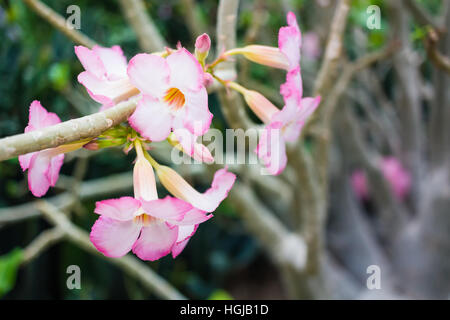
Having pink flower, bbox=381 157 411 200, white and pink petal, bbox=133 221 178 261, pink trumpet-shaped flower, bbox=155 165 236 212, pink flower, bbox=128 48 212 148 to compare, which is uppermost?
pink flower, bbox=381 157 411 200

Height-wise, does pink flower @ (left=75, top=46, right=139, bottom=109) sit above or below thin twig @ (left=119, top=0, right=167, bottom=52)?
below

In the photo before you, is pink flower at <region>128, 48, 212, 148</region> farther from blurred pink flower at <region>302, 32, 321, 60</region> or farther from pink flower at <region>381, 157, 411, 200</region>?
blurred pink flower at <region>302, 32, 321, 60</region>

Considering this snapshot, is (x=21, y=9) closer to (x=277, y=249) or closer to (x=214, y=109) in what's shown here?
(x=214, y=109)

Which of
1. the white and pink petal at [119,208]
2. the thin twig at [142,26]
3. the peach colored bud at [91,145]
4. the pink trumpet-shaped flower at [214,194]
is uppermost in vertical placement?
the thin twig at [142,26]

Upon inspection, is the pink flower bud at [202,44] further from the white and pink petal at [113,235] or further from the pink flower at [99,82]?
the white and pink petal at [113,235]

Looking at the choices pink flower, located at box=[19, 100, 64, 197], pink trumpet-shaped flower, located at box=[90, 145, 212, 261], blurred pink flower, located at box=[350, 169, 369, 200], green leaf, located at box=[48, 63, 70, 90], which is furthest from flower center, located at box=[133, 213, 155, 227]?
blurred pink flower, located at box=[350, 169, 369, 200]

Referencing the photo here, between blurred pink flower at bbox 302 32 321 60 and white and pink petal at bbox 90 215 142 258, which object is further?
blurred pink flower at bbox 302 32 321 60

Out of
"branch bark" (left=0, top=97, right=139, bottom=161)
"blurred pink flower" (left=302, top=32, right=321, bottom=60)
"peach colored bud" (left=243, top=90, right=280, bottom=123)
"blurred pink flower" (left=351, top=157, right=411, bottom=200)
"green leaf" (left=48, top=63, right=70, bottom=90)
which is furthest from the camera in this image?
"blurred pink flower" (left=302, top=32, right=321, bottom=60)

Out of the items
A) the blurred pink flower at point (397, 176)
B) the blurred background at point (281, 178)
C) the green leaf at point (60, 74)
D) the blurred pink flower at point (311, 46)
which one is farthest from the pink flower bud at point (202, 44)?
the blurred pink flower at point (311, 46)

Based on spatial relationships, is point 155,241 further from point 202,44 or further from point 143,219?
point 202,44
